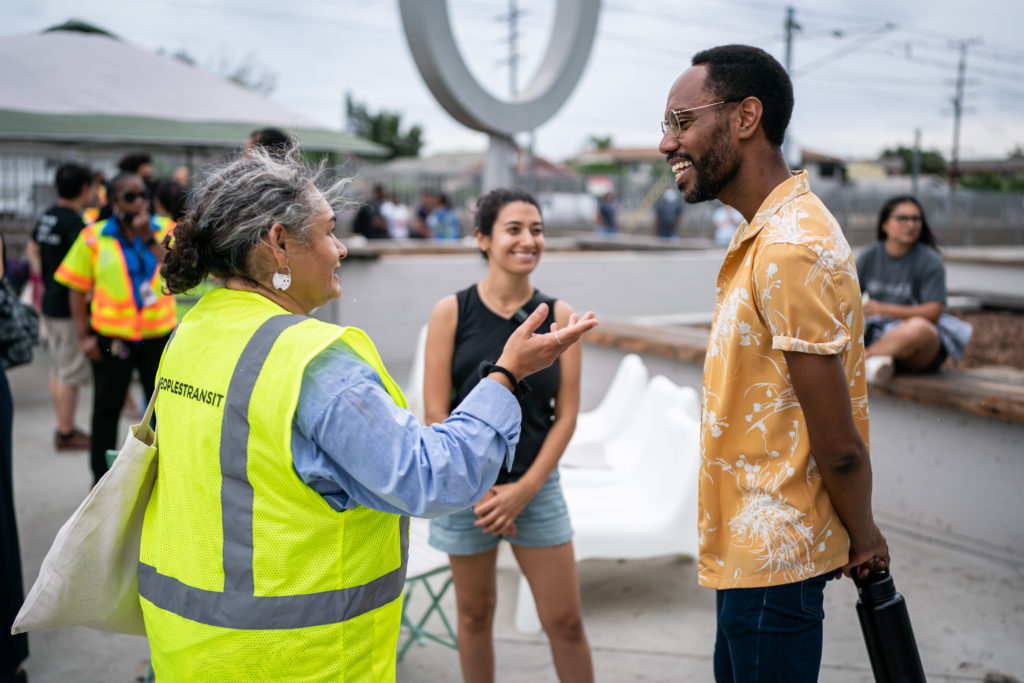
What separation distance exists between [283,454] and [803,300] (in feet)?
3.43

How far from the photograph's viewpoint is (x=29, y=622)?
6.30 feet

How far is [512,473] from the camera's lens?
2.82 m

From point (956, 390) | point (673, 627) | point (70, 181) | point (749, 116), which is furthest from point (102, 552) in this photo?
point (70, 181)

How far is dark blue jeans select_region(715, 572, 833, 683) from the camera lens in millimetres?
1902

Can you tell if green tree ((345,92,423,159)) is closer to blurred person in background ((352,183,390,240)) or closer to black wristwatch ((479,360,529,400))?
blurred person in background ((352,183,390,240))

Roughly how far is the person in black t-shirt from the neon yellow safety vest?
4.72 m

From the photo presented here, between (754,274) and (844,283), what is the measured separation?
0.18 m

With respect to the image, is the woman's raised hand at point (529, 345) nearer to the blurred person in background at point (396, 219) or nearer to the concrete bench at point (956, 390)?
the concrete bench at point (956, 390)

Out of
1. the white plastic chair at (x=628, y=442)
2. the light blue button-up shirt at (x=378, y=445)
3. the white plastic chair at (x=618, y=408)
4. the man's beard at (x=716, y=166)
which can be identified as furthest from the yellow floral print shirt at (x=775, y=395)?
the white plastic chair at (x=618, y=408)

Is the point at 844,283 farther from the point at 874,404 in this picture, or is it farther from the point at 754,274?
the point at 874,404

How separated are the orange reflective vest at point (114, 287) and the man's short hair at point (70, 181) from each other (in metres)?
1.18

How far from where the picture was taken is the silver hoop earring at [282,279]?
1.76 meters

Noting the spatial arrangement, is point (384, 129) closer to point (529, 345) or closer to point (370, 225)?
point (370, 225)

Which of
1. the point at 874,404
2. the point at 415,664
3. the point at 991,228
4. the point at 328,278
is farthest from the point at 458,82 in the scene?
the point at 991,228
